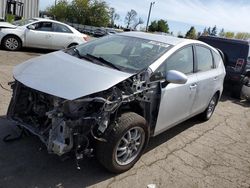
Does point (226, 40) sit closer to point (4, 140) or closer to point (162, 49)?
point (162, 49)

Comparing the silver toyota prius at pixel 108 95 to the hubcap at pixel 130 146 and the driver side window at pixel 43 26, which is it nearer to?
the hubcap at pixel 130 146

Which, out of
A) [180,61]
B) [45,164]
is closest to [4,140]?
[45,164]

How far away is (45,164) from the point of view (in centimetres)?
379

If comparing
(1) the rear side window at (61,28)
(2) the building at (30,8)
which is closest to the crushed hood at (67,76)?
(1) the rear side window at (61,28)

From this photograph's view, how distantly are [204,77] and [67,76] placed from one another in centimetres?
262

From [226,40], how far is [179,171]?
6.67m

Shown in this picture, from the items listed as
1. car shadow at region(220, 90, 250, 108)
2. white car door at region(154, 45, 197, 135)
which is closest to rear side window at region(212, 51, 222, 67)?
white car door at region(154, 45, 197, 135)

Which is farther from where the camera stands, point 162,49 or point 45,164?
point 162,49

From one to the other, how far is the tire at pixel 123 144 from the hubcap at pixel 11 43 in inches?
355

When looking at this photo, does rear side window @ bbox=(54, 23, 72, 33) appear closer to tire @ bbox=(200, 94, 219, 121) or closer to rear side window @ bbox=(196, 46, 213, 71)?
tire @ bbox=(200, 94, 219, 121)

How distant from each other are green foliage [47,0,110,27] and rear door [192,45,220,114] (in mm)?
53963

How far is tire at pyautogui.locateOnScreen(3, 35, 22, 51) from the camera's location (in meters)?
11.4

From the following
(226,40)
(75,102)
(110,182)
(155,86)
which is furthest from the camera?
(226,40)

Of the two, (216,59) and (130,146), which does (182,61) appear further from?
(216,59)
